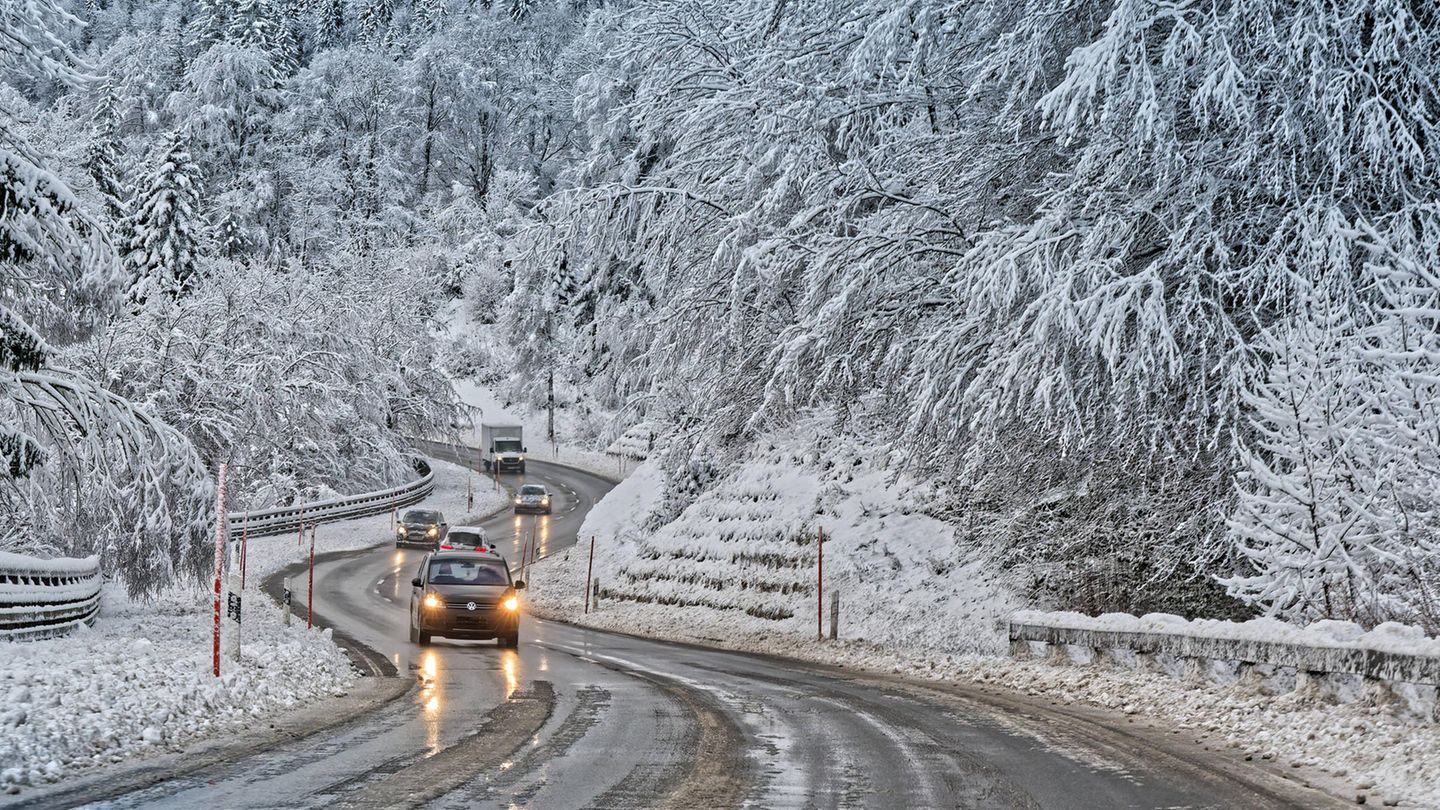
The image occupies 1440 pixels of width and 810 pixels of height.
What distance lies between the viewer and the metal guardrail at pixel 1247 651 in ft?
33.9

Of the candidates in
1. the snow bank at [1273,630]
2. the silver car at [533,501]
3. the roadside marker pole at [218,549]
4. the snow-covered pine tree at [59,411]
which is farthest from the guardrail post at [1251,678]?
the silver car at [533,501]

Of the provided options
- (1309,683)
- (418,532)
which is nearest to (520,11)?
(418,532)

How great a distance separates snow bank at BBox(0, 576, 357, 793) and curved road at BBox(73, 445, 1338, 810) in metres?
0.90

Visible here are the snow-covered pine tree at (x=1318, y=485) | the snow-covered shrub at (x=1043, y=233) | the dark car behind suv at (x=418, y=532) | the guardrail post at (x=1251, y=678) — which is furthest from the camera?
the dark car behind suv at (x=418, y=532)

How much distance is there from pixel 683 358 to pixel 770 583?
289 inches

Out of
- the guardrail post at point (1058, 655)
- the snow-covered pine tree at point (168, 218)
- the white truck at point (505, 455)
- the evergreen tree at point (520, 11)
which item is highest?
the evergreen tree at point (520, 11)

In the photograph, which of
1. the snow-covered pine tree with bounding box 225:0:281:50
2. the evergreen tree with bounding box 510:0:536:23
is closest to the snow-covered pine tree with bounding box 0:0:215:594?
the snow-covered pine tree with bounding box 225:0:281:50

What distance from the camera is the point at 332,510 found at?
55.7 m

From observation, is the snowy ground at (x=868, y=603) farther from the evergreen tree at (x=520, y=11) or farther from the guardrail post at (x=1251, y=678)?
the evergreen tree at (x=520, y=11)

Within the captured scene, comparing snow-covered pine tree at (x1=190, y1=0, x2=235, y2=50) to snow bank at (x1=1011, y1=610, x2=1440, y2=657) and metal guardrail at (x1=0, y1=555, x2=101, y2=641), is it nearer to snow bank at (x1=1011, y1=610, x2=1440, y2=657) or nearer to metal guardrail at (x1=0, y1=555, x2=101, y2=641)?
metal guardrail at (x1=0, y1=555, x2=101, y2=641)

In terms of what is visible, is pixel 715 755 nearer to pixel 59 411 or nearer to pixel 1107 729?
pixel 1107 729

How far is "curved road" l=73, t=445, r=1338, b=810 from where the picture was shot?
831cm

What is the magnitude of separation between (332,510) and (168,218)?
25304 mm

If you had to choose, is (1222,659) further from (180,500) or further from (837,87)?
(180,500)
